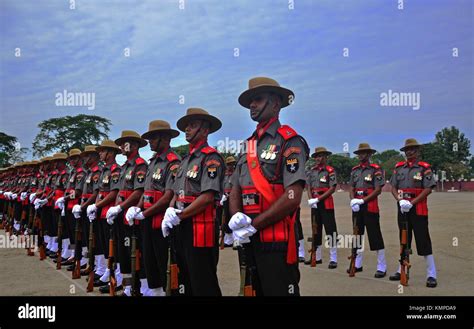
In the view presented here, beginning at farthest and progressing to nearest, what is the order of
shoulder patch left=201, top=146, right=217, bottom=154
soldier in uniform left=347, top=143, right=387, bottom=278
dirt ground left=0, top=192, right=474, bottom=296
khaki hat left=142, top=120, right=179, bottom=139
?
soldier in uniform left=347, top=143, right=387, bottom=278 → dirt ground left=0, top=192, right=474, bottom=296 → khaki hat left=142, top=120, right=179, bottom=139 → shoulder patch left=201, top=146, right=217, bottom=154

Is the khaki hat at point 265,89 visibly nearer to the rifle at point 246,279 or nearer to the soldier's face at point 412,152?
the rifle at point 246,279

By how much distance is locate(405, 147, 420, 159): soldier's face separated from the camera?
Result: 7860 millimetres

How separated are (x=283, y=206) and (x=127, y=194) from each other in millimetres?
4147

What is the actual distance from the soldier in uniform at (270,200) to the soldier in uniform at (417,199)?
15.1 feet

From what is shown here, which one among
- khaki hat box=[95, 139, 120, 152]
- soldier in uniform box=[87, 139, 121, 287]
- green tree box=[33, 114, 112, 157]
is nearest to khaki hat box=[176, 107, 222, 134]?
→ soldier in uniform box=[87, 139, 121, 287]

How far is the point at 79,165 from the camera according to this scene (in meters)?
10.1

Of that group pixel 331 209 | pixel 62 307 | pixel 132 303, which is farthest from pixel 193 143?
pixel 331 209

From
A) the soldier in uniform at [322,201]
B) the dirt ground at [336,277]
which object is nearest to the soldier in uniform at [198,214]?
the dirt ground at [336,277]

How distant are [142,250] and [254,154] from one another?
297 cm

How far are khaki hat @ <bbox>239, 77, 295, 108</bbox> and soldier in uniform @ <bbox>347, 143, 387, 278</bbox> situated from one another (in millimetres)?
5091

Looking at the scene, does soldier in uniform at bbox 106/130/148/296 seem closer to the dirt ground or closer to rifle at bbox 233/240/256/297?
the dirt ground

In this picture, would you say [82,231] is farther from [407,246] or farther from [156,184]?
[407,246]

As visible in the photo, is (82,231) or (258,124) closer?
(258,124)

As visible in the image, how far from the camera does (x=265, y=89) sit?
13.3ft
